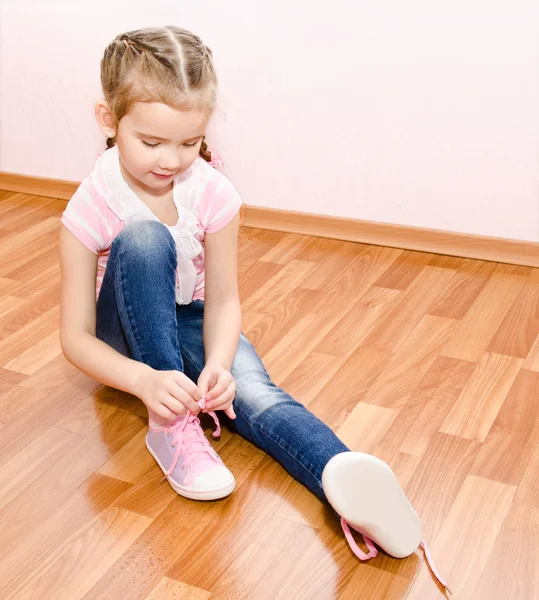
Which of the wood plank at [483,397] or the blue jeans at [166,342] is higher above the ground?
the blue jeans at [166,342]

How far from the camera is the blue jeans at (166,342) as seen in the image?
1.26 meters

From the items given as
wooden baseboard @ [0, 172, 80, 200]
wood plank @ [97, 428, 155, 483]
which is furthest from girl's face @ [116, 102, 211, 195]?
wooden baseboard @ [0, 172, 80, 200]

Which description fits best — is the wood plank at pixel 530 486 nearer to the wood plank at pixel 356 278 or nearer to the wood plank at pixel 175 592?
the wood plank at pixel 175 592

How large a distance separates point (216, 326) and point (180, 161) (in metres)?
0.28

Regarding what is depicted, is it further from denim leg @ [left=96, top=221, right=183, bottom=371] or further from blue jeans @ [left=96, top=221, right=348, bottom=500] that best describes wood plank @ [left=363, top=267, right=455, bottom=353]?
denim leg @ [left=96, top=221, right=183, bottom=371]

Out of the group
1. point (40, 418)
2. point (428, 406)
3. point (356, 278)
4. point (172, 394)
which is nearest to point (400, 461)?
point (428, 406)

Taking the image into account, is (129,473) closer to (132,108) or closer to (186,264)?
(186,264)

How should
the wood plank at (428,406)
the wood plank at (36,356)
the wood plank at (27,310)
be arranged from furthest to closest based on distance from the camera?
the wood plank at (27,310) → the wood plank at (36,356) → the wood plank at (428,406)

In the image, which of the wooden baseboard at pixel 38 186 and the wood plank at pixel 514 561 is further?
the wooden baseboard at pixel 38 186

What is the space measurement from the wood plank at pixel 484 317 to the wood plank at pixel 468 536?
0.41 m

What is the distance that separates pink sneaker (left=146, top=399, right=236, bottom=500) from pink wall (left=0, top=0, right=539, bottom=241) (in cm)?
97

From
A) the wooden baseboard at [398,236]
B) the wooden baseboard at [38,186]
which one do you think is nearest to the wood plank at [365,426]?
the wooden baseboard at [398,236]

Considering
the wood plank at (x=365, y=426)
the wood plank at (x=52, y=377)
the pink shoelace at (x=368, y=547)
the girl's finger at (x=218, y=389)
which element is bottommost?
the wood plank at (x=52, y=377)

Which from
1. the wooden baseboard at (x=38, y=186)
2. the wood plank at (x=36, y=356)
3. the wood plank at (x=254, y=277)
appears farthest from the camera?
the wooden baseboard at (x=38, y=186)
